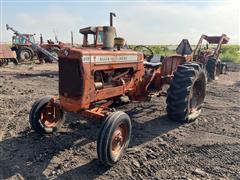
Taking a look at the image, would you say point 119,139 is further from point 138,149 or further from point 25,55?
point 25,55

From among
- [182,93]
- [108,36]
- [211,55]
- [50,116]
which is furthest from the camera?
[211,55]

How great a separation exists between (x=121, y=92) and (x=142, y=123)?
3.21 feet

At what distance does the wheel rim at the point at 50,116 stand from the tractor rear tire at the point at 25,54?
1611cm

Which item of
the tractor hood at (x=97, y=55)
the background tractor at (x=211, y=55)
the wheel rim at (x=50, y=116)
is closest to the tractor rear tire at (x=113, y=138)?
the tractor hood at (x=97, y=55)

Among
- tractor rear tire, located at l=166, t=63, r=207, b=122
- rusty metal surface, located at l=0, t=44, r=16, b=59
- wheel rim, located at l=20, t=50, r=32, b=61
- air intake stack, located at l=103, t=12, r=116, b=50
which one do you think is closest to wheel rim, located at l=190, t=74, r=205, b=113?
tractor rear tire, located at l=166, t=63, r=207, b=122

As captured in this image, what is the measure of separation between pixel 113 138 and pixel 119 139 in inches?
7.8

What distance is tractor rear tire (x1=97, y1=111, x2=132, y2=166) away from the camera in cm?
397

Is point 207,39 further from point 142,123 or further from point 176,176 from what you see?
point 176,176

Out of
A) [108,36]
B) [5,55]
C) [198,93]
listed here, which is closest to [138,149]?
[108,36]

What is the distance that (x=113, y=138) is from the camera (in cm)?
424

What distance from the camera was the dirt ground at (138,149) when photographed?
404 cm

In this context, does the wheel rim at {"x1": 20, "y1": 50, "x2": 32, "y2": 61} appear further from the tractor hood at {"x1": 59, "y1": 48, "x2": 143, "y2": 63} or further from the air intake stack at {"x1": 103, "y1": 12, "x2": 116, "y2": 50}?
the air intake stack at {"x1": 103, "y1": 12, "x2": 116, "y2": 50}

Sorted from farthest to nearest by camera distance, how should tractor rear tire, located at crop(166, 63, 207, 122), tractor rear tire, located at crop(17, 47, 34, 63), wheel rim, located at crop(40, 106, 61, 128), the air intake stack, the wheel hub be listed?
tractor rear tire, located at crop(17, 47, 34, 63), tractor rear tire, located at crop(166, 63, 207, 122), wheel rim, located at crop(40, 106, 61, 128), the air intake stack, the wheel hub

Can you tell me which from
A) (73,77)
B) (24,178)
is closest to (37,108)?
(73,77)
